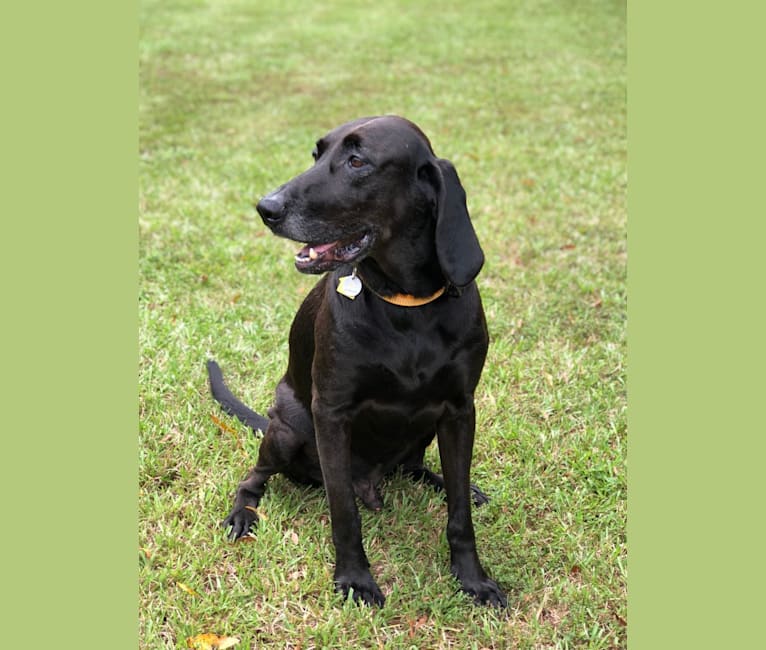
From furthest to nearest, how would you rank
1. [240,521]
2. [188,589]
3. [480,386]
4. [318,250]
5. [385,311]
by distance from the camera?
[480,386] → [240,521] → [188,589] → [385,311] → [318,250]

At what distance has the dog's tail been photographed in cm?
433

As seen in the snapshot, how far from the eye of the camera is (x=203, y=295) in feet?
18.9

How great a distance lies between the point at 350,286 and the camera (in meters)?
3.19

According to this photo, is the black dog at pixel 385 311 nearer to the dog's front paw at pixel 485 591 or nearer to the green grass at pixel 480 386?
the dog's front paw at pixel 485 591

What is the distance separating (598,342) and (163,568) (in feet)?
9.90

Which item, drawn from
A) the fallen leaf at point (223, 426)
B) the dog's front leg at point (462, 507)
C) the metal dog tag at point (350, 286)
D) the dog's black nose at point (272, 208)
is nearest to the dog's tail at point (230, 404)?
the fallen leaf at point (223, 426)

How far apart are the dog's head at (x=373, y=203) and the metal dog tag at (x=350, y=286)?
14 centimetres

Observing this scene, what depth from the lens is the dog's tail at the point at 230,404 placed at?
4.33 metres

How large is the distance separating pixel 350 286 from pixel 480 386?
1.84 meters

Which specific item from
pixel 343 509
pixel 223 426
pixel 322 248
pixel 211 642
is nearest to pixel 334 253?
pixel 322 248

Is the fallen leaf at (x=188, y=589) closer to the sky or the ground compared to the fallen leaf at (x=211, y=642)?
closer to the ground

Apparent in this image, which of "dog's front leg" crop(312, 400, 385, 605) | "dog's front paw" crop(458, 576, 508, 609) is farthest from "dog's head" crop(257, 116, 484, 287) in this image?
"dog's front paw" crop(458, 576, 508, 609)

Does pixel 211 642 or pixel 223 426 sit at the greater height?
pixel 211 642

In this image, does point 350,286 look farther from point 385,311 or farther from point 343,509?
point 343,509
